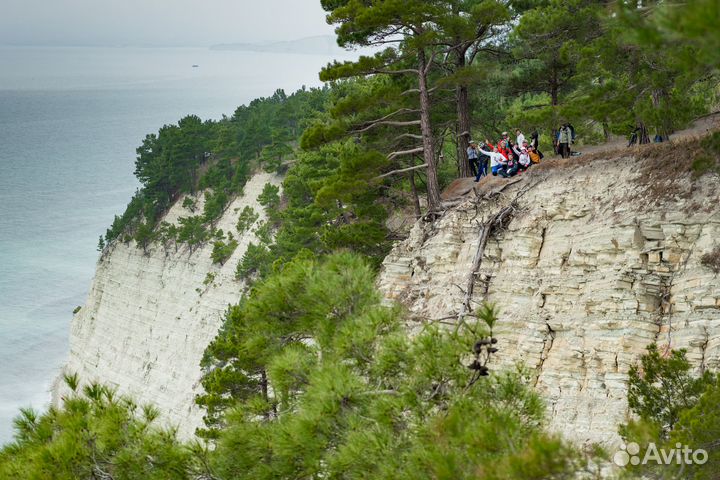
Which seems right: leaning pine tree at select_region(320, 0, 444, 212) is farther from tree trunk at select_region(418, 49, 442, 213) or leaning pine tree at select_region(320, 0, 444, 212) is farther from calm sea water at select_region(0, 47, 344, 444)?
calm sea water at select_region(0, 47, 344, 444)

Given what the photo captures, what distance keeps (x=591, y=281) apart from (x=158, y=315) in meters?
49.1

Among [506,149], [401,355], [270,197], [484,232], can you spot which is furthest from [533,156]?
[270,197]

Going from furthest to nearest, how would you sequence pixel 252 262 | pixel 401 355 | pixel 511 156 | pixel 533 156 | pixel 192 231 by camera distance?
pixel 192 231
pixel 252 262
pixel 511 156
pixel 533 156
pixel 401 355

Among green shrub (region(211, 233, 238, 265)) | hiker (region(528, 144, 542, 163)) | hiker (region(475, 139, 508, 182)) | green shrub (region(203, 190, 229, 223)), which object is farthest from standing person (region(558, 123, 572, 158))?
green shrub (region(203, 190, 229, 223))

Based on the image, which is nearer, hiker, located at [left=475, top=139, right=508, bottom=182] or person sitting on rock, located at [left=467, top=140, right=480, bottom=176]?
hiker, located at [left=475, top=139, right=508, bottom=182]

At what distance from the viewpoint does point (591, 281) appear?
14.4 metres

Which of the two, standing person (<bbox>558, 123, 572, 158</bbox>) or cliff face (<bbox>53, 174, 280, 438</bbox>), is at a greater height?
cliff face (<bbox>53, 174, 280, 438</bbox>)

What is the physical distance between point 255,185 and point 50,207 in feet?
227

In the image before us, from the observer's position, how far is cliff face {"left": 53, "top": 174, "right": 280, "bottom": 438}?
52125mm
